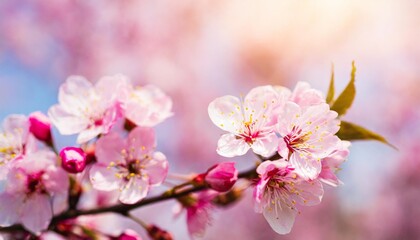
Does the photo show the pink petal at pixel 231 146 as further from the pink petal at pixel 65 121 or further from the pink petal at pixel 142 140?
the pink petal at pixel 65 121

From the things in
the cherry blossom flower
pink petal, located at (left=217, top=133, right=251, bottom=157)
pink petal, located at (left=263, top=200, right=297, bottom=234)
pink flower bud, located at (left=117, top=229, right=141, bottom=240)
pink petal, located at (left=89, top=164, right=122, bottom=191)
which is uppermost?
the cherry blossom flower

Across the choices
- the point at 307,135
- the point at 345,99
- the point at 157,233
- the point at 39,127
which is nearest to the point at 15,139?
the point at 39,127


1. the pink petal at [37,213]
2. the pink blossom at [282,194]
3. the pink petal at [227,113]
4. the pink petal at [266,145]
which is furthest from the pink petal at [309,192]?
the pink petal at [37,213]

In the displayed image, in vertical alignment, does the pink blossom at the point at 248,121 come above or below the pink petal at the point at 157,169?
above

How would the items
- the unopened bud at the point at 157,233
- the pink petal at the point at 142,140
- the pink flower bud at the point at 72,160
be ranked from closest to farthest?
the pink flower bud at the point at 72,160
the pink petal at the point at 142,140
the unopened bud at the point at 157,233

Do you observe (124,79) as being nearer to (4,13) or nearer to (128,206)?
(128,206)

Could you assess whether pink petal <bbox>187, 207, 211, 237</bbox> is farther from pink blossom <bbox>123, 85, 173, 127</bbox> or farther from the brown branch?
pink blossom <bbox>123, 85, 173, 127</bbox>

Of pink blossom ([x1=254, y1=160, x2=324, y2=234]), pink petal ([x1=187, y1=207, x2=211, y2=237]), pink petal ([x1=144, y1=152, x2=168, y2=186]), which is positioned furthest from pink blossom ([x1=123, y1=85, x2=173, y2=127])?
pink blossom ([x1=254, y1=160, x2=324, y2=234])

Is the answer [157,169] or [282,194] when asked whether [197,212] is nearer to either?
[157,169]
